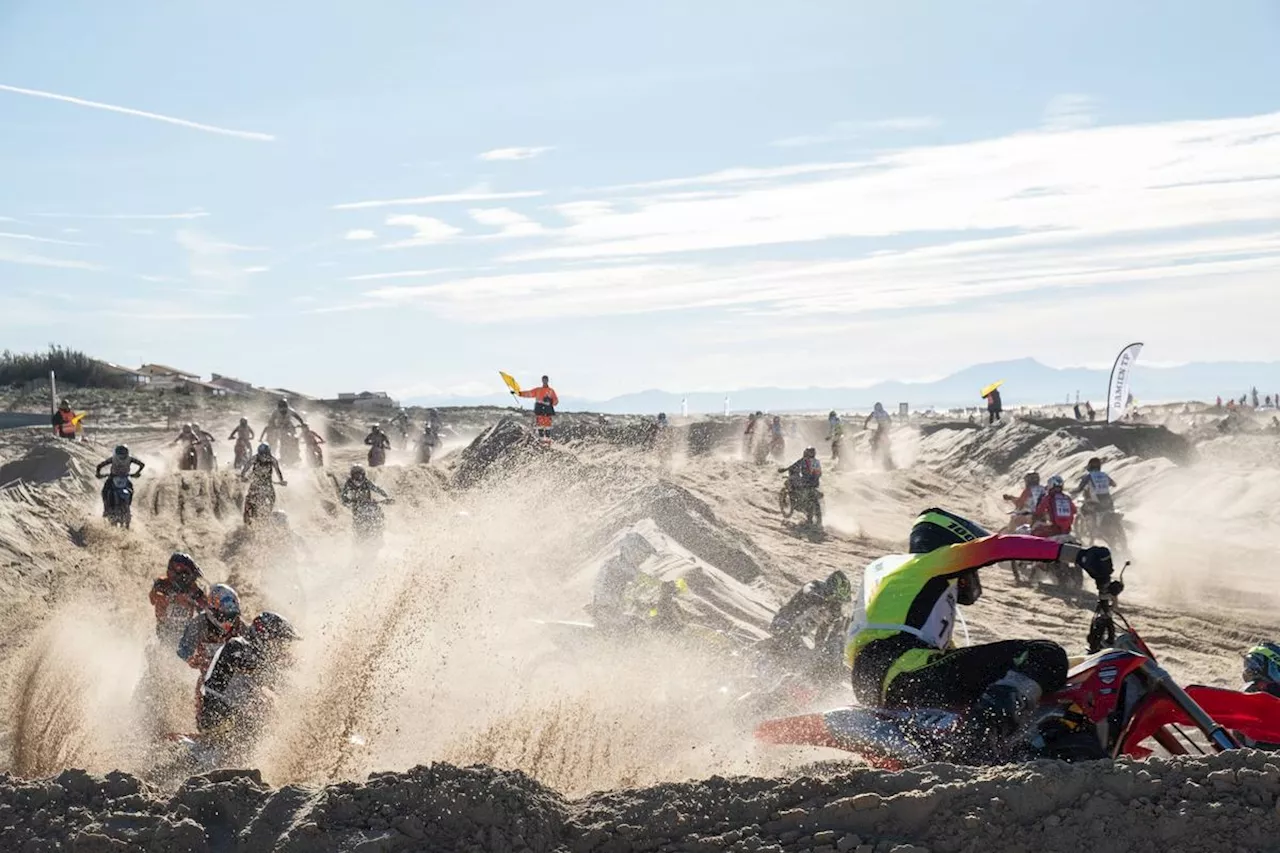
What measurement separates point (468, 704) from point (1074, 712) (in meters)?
5.61

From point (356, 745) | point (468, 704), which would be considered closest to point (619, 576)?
point (468, 704)

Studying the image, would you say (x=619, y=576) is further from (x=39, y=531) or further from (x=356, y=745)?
(x=39, y=531)

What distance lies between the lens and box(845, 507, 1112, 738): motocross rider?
17.6ft

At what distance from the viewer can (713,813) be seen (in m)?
4.66

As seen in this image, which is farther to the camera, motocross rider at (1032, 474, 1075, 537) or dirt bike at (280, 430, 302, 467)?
dirt bike at (280, 430, 302, 467)

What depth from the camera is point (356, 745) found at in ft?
25.9

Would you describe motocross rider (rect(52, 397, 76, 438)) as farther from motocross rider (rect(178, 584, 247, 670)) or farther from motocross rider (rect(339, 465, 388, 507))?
motocross rider (rect(178, 584, 247, 670))

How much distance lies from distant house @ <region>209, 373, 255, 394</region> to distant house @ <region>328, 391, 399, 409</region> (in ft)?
14.1

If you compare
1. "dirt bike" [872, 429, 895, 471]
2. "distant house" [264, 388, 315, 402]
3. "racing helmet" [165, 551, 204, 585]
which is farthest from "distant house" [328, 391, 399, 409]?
"racing helmet" [165, 551, 204, 585]

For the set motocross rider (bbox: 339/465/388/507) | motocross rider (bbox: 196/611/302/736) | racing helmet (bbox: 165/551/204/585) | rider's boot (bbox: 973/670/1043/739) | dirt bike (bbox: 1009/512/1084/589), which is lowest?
dirt bike (bbox: 1009/512/1084/589)

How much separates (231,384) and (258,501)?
44334 millimetres

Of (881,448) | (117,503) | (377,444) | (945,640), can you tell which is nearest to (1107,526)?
(377,444)

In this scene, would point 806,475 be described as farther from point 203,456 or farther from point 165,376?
point 165,376

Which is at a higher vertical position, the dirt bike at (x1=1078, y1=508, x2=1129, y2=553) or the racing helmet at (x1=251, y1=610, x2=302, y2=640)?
the racing helmet at (x1=251, y1=610, x2=302, y2=640)
